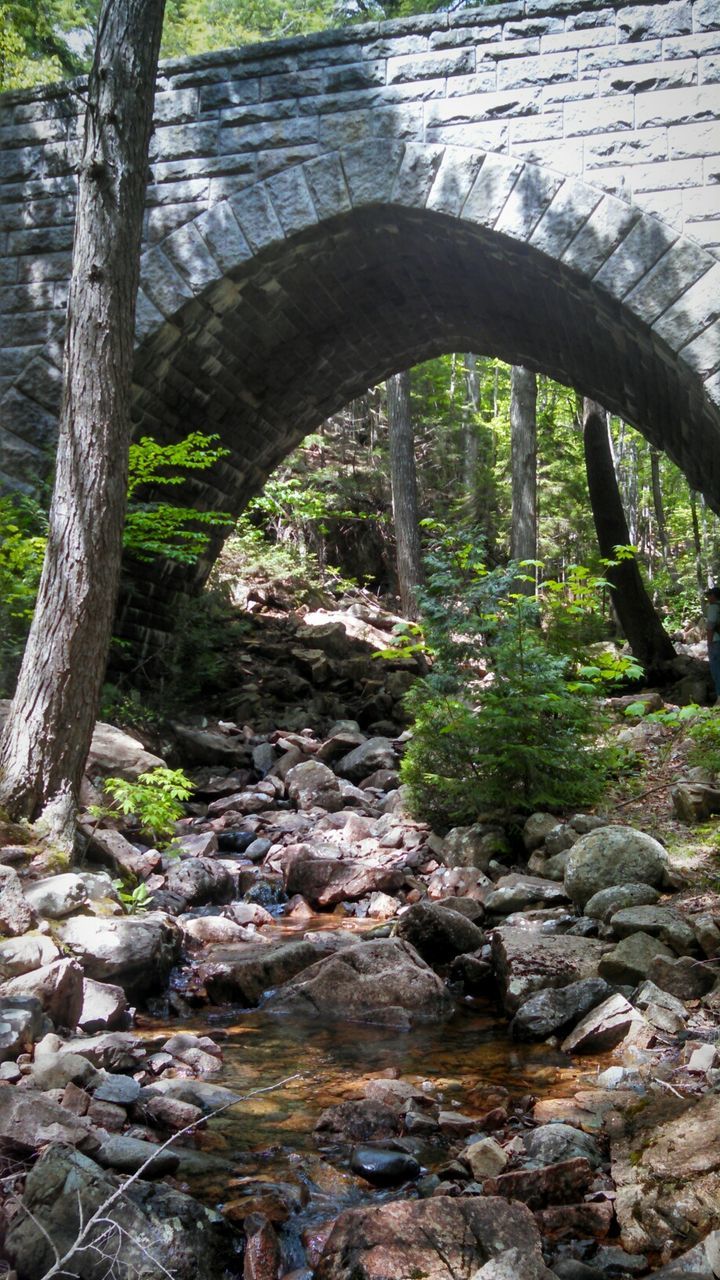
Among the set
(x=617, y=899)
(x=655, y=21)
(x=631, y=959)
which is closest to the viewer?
(x=631, y=959)

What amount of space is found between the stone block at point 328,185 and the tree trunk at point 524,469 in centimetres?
641

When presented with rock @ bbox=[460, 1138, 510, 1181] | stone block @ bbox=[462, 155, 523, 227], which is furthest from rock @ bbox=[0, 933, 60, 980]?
stone block @ bbox=[462, 155, 523, 227]

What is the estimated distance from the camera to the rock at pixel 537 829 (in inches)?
246

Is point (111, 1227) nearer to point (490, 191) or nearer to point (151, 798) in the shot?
point (151, 798)

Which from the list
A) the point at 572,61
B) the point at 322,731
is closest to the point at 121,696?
the point at 322,731

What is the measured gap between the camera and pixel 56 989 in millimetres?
3605

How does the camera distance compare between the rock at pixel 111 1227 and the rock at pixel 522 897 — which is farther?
the rock at pixel 522 897

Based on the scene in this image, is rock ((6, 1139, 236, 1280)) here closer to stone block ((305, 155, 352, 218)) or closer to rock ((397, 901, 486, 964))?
rock ((397, 901, 486, 964))

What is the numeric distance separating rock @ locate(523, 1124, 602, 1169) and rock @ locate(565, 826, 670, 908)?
7.47 ft

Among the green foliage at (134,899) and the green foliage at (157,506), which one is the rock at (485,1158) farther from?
the green foliage at (157,506)

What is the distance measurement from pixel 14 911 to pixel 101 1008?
1.81 feet

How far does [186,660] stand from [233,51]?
603cm

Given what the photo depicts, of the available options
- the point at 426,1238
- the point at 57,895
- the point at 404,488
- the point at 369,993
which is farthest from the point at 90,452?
the point at 404,488

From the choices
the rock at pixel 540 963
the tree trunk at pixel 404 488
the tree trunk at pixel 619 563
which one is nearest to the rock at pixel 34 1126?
the rock at pixel 540 963
